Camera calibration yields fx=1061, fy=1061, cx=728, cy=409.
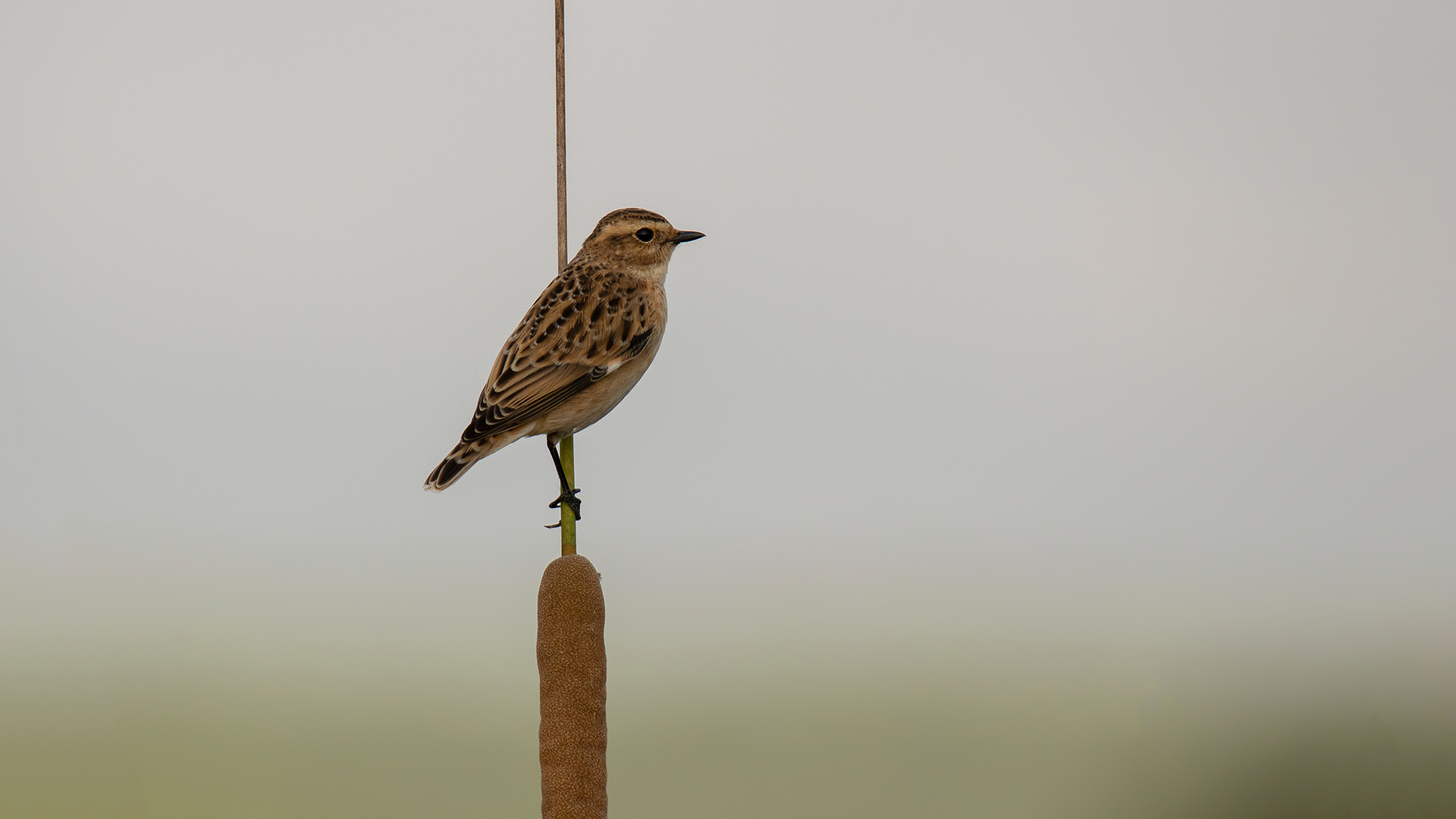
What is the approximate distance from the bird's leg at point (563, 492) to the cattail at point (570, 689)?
460 millimetres

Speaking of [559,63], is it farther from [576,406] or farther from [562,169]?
[576,406]

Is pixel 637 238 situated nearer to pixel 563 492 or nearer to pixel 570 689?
pixel 563 492

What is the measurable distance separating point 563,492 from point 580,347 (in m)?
0.75

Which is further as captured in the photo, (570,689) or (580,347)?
(580,347)

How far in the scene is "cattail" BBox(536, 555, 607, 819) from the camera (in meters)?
2.90

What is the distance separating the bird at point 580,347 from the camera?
3811 millimetres

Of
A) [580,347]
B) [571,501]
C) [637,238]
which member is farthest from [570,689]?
[637,238]

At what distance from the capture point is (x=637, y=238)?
4.49 metres

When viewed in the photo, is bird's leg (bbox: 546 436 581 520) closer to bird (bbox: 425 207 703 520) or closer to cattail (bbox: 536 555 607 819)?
bird (bbox: 425 207 703 520)

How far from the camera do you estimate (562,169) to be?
10.1 feet

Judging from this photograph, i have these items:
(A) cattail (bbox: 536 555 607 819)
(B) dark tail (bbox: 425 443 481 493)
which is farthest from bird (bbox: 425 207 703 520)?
(A) cattail (bbox: 536 555 607 819)

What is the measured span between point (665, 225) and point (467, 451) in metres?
1.32

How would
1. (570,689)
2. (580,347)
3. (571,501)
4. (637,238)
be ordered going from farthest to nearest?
(637,238) < (580,347) < (571,501) < (570,689)

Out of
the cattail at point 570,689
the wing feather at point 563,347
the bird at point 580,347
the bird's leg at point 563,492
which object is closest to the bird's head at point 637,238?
the bird at point 580,347
